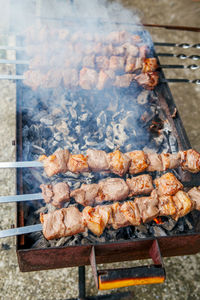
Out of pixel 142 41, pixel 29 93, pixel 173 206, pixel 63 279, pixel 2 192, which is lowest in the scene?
pixel 63 279

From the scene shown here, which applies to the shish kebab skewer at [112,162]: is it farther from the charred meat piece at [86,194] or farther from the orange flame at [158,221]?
the orange flame at [158,221]

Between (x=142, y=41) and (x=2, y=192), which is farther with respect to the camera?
(x=142, y=41)

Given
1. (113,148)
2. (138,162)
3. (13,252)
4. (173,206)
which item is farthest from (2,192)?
(173,206)

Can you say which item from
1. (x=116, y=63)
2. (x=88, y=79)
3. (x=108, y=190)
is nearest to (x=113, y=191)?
(x=108, y=190)

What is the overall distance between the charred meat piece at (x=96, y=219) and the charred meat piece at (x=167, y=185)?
750 mm

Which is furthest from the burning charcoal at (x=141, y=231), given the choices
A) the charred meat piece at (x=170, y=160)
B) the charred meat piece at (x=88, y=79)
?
the charred meat piece at (x=88, y=79)

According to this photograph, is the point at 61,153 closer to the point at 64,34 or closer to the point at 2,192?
the point at 2,192

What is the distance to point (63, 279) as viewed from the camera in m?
3.45

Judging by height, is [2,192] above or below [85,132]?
below

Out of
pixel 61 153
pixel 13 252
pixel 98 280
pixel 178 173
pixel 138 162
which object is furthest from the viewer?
pixel 13 252

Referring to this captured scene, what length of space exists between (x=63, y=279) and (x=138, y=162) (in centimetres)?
196

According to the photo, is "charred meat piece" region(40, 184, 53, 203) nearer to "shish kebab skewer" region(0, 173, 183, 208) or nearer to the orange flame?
"shish kebab skewer" region(0, 173, 183, 208)

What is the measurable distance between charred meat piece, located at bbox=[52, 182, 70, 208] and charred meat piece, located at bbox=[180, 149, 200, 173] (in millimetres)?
1509

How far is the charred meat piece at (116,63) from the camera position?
13.4 ft
